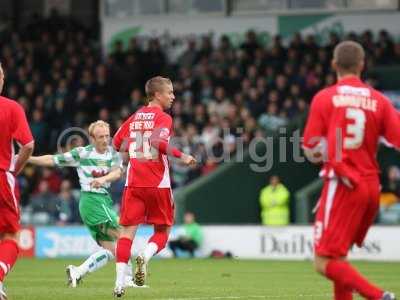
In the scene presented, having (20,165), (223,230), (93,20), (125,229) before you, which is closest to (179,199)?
(223,230)

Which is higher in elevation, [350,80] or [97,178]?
[350,80]

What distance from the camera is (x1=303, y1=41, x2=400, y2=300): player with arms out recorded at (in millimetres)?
9539

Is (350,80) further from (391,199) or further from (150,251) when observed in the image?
(391,199)

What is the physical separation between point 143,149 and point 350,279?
4.24 metres

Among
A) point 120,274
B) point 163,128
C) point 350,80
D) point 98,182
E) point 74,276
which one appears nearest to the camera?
point 350,80

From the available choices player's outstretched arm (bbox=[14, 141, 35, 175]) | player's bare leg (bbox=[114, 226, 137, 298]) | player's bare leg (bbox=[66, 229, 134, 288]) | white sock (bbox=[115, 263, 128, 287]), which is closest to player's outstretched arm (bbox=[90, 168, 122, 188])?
player's bare leg (bbox=[66, 229, 134, 288])

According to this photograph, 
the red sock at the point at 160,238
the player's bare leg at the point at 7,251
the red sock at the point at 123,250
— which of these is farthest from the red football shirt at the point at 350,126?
the red sock at the point at 160,238

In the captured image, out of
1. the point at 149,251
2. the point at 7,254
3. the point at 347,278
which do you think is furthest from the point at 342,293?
the point at 149,251

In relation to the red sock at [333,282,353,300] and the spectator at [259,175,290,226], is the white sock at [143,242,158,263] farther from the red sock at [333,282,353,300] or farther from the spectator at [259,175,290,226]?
the spectator at [259,175,290,226]

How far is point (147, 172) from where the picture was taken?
13195 mm

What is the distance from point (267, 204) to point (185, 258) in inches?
89.4

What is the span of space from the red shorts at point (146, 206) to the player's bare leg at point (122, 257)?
0.10 metres

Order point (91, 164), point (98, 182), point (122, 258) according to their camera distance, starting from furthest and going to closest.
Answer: point (91, 164) < point (98, 182) < point (122, 258)

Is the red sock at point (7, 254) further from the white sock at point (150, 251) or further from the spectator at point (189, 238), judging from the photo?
the spectator at point (189, 238)
